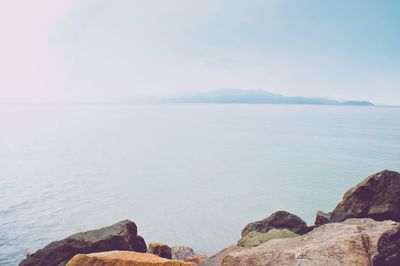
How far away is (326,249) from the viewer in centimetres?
789

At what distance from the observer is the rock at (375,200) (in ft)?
50.4

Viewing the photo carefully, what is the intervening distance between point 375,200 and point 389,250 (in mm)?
9493

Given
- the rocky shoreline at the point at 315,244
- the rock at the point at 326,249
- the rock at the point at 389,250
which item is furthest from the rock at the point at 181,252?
the rock at the point at 389,250

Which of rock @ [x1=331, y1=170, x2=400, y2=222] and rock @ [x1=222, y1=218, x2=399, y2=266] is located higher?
rock @ [x1=222, y1=218, x2=399, y2=266]

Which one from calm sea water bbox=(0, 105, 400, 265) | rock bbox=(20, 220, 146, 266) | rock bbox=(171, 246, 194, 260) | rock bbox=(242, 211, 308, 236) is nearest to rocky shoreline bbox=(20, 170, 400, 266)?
rock bbox=(20, 220, 146, 266)

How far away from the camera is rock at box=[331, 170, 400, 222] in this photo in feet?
50.4

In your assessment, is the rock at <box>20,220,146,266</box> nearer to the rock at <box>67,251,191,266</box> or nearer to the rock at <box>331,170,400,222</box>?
the rock at <box>67,251,191,266</box>

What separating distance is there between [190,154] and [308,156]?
20590 mm

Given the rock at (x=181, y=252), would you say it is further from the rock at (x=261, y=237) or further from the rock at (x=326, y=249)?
the rock at (x=326, y=249)

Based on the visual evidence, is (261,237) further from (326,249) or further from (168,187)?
(168,187)

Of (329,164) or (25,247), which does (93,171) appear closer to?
(25,247)

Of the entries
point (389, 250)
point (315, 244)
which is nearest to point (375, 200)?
point (315, 244)

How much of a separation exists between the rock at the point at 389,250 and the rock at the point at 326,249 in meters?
0.30

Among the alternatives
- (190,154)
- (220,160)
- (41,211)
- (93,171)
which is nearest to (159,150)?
(190,154)
